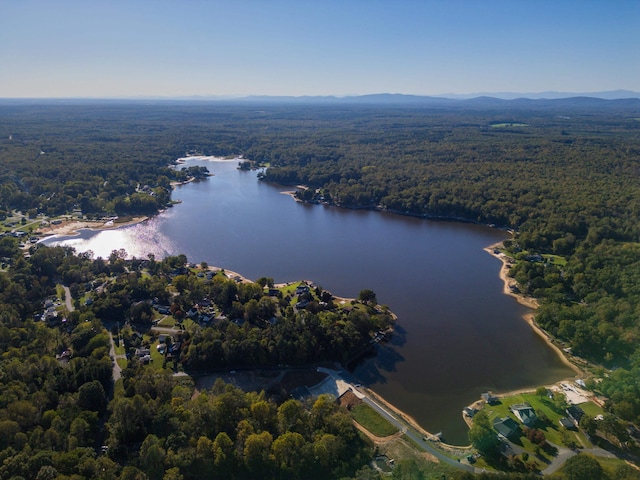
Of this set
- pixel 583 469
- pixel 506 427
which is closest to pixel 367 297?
pixel 506 427

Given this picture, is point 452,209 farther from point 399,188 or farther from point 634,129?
point 634,129

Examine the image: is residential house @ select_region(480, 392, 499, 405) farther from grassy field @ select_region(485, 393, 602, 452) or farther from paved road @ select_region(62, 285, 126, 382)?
paved road @ select_region(62, 285, 126, 382)

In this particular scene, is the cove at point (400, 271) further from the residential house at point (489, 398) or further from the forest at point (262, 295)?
the forest at point (262, 295)

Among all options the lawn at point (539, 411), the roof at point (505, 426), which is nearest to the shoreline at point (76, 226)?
the lawn at point (539, 411)

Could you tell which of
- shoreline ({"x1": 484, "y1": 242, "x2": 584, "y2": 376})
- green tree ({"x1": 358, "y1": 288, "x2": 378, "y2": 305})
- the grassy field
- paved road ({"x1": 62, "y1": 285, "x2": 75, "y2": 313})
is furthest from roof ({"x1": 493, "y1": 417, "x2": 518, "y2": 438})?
paved road ({"x1": 62, "y1": 285, "x2": 75, "y2": 313})

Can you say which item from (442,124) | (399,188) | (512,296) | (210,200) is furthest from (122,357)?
(442,124)

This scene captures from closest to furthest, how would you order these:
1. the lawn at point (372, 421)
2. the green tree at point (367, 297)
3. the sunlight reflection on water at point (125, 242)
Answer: the lawn at point (372, 421) → the green tree at point (367, 297) → the sunlight reflection on water at point (125, 242)
